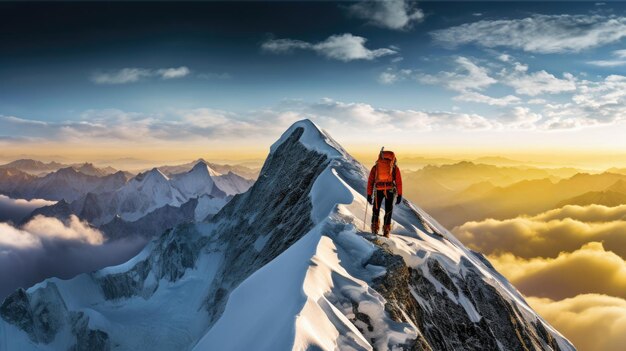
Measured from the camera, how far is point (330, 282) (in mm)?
18312

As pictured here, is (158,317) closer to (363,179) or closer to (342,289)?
(363,179)

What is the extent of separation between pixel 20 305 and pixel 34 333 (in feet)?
43.5

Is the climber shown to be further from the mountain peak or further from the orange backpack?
the mountain peak

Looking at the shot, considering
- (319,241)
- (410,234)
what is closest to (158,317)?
(410,234)

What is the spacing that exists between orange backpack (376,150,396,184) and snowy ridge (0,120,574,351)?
3.64 meters

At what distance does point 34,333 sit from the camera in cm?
13500

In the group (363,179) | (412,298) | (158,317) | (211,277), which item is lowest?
(158,317)

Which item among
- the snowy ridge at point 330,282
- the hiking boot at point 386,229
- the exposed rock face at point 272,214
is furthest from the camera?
the exposed rock face at point 272,214

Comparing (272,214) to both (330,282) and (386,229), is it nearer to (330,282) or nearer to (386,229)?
(386,229)

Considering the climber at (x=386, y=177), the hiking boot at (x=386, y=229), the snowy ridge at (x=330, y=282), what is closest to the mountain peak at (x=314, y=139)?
the snowy ridge at (x=330, y=282)

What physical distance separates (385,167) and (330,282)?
8.57 meters

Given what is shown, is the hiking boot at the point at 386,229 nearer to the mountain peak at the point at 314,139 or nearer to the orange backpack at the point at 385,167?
the orange backpack at the point at 385,167

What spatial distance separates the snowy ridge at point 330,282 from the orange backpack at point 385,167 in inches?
143

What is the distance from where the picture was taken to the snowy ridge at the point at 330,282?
632 inches
